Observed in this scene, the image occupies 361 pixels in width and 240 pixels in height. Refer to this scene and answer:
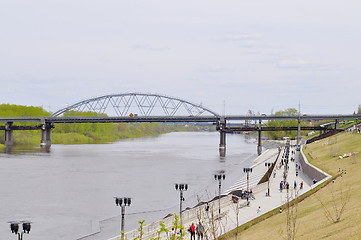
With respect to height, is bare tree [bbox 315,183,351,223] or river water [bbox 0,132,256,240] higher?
bare tree [bbox 315,183,351,223]

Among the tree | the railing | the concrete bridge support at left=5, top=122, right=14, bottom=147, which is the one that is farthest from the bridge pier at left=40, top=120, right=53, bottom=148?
the tree

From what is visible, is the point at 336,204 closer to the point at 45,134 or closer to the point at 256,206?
the point at 256,206

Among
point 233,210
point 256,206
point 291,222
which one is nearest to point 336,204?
point 291,222

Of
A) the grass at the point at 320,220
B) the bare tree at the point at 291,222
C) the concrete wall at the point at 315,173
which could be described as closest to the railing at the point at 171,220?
the grass at the point at 320,220

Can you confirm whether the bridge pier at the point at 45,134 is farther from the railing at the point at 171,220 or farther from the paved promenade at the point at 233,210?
the railing at the point at 171,220

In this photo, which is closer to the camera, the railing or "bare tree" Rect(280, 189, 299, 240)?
"bare tree" Rect(280, 189, 299, 240)

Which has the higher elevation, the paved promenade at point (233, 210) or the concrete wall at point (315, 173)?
the concrete wall at point (315, 173)

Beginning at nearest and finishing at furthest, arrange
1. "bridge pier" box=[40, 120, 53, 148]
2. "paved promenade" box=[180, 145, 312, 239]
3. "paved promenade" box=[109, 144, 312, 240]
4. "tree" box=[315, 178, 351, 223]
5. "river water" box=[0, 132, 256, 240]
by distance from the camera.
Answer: "tree" box=[315, 178, 351, 223] → "paved promenade" box=[109, 144, 312, 240] → "paved promenade" box=[180, 145, 312, 239] → "river water" box=[0, 132, 256, 240] → "bridge pier" box=[40, 120, 53, 148]

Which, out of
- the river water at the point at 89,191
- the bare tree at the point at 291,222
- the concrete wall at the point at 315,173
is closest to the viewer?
the bare tree at the point at 291,222

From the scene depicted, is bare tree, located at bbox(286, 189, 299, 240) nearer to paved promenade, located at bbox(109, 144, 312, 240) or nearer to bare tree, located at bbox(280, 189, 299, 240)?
bare tree, located at bbox(280, 189, 299, 240)

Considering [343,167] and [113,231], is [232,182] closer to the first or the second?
[343,167]

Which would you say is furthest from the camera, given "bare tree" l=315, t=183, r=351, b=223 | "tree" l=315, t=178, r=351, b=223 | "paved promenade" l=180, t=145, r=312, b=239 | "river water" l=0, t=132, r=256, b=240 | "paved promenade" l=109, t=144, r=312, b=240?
"river water" l=0, t=132, r=256, b=240

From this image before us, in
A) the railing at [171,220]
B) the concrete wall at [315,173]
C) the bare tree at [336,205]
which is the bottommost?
the railing at [171,220]

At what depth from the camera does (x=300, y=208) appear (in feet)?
118
